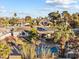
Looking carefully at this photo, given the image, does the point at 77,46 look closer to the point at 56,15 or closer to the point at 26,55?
the point at 26,55

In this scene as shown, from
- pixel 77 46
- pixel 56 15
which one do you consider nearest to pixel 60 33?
pixel 77 46

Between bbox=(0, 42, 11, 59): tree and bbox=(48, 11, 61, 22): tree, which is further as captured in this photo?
bbox=(48, 11, 61, 22): tree

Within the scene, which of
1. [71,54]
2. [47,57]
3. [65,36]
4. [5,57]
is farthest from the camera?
[65,36]

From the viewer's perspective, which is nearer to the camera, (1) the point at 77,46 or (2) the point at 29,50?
(2) the point at 29,50

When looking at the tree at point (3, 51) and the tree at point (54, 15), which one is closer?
the tree at point (3, 51)

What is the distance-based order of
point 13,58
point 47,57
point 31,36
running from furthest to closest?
point 31,36, point 13,58, point 47,57

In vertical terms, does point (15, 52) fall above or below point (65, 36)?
below

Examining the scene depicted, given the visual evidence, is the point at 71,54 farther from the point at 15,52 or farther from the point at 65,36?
the point at 15,52

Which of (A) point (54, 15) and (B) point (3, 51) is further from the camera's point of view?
(A) point (54, 15)

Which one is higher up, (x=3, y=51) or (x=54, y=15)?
(x=3, y=51)

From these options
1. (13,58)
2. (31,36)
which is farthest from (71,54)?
(31,36)
